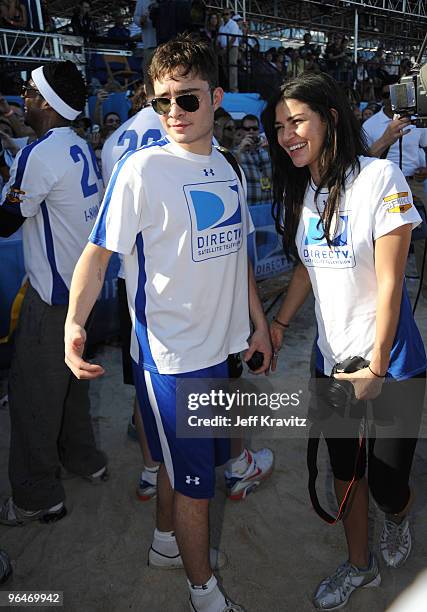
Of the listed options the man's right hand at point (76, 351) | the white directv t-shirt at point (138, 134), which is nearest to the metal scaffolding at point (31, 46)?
the white directv t-shirt at point (138, 134)

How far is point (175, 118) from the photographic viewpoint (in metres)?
1.82

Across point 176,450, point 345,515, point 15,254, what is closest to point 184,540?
point 176,450

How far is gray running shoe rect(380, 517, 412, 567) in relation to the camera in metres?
2.31

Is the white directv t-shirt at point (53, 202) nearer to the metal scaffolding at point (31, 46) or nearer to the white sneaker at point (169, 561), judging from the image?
the white sneaker at point (169, 561)

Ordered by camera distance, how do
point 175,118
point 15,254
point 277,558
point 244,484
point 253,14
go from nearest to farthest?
point 175,118
point 277,558
point 244,484
point 15,254
point 253,14

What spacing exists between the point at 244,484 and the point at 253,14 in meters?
21.4

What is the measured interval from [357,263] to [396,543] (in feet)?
4.34

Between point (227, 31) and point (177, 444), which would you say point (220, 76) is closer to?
point (227, 31)

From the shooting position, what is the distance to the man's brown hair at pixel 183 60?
5.95 ft

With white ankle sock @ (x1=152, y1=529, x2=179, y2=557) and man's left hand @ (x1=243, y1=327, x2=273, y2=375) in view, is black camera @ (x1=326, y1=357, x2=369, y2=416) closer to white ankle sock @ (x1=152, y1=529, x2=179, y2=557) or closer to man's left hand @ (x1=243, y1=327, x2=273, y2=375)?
man's left hand @ (x1=243, y1=327, x2=273, y2=375)

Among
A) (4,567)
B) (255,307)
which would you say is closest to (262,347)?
(255,307)

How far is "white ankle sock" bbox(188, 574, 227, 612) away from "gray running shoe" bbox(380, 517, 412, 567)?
788mm

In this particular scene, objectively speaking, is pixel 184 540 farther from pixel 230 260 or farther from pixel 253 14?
pixel 253 14

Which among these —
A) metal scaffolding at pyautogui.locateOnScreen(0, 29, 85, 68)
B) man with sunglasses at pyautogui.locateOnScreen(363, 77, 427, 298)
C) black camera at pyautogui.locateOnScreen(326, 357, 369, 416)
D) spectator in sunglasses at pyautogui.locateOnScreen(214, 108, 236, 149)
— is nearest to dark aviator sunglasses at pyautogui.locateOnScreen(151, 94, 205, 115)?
black camera at pyautogui.locateOnScreen(326, 357, 369, 416)
